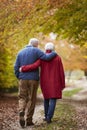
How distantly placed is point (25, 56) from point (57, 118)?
2.55 m

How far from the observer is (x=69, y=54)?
4100 centimetres

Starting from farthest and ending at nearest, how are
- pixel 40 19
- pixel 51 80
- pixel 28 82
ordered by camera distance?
1. pixel 40 19
2. pixel 51 80
3. pixel 28 82

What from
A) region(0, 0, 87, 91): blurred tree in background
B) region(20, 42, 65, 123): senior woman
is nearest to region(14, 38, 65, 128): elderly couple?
region(20, 42, 65, 123): senior woman

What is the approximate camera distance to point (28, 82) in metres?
10.9

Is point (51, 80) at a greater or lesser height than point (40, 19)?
lesser

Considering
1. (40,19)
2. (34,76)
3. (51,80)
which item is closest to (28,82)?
(34,76)

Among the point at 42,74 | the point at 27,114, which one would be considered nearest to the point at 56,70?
the point at 42,74

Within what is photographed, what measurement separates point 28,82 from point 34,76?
22 cm

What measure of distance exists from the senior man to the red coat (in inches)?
10.2

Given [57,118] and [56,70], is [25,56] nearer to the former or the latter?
[56,70]

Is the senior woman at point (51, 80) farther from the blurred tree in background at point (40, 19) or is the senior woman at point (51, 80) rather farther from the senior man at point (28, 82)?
the blurred tree in background at point (40, 19)

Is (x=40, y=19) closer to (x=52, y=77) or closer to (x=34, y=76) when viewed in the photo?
(x=52, y=77)

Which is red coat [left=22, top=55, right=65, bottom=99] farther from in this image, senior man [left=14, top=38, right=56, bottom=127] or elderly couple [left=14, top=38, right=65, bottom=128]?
senior man [left=14, top=38, right=56, bottom=127]

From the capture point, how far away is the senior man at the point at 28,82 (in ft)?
35.8
